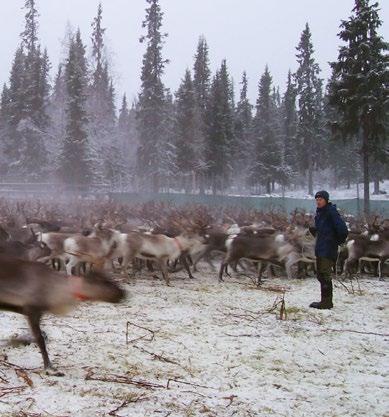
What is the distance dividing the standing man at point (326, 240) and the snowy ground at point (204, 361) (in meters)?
0.31

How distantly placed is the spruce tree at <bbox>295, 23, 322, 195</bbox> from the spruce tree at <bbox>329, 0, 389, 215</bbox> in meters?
22.6

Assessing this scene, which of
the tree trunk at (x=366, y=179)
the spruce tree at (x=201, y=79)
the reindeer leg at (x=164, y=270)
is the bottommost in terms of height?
the reindeer leg at (x=164, y=270)

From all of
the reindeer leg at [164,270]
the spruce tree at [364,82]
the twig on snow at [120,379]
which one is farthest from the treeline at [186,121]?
the twig on snow at [120,379]

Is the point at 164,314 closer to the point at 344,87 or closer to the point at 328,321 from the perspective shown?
the point at 328,321

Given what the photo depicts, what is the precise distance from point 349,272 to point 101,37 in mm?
41657

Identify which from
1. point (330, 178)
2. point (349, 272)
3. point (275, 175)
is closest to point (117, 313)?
point (349, 272)

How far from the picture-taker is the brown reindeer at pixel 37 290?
4.00m

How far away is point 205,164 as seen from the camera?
42562 millimetres

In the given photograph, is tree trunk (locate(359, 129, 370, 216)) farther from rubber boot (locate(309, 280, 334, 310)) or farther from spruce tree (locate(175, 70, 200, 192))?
spruce tree (locate(175, 70, 200, 192))

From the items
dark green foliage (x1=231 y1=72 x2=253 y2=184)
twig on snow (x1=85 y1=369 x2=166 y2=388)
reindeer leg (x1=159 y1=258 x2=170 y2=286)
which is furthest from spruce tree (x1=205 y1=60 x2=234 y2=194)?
twig on snow (x1=85 y1=369 x2=166 y2=388)

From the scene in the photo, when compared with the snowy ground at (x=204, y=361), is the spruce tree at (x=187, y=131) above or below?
above

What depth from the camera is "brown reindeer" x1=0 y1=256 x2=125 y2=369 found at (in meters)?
4.00

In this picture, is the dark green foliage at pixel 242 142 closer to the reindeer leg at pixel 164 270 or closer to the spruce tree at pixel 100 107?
the spruce tree at pixel 100 107

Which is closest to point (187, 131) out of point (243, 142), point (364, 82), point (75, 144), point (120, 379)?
point (75, 144)
